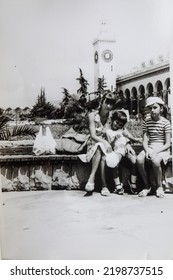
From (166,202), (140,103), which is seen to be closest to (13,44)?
(140,103)

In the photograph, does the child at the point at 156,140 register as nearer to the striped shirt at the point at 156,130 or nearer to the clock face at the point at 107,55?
the striped shirt at the point at 156,130

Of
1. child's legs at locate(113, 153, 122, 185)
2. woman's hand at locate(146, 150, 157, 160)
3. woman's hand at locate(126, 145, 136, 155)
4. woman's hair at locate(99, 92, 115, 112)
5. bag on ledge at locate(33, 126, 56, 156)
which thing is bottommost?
child's legs at locate(113, 153, 122, 185)

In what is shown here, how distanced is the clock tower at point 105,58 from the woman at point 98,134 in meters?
0.06

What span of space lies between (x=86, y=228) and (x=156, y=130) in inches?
18.3

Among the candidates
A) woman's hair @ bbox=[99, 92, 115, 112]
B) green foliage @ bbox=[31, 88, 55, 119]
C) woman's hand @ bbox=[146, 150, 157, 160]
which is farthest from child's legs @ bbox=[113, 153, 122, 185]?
green foliage @ bbox=[31, 88, 55, 119]

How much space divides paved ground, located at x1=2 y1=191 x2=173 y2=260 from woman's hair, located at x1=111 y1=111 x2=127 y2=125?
0.30m

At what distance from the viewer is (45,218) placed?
186 centimetres

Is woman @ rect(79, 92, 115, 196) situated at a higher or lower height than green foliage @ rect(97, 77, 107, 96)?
lower

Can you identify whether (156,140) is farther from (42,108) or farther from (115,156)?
(42,108)

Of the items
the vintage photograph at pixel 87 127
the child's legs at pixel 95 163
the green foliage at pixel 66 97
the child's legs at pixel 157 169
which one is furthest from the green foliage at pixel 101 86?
the child's legs at pixel 157 169

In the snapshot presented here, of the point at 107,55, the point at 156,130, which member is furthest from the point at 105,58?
the point at 156,130

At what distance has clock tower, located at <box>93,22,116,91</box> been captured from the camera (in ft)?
6.01

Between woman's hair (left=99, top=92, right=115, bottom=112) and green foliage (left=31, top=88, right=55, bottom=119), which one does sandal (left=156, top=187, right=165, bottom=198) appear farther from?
green foliage (left=31, top=88, right=55, bottom=119)
